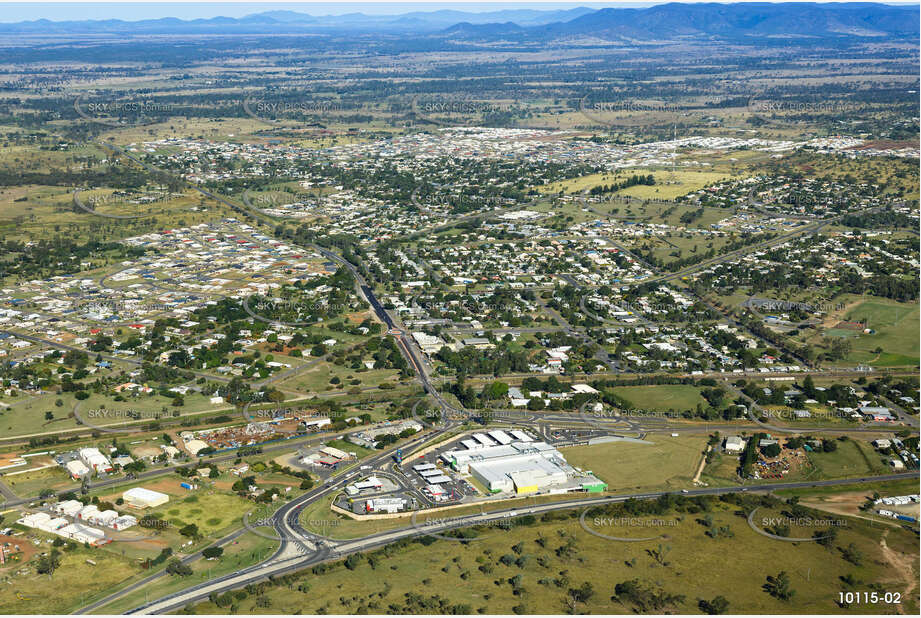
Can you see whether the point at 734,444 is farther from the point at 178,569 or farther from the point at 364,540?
the point at 178,569

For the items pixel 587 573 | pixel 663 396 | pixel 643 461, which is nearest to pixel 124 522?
pixel 587 573

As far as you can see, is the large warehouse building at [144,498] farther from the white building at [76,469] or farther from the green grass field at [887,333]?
the green grass field at [887,333]

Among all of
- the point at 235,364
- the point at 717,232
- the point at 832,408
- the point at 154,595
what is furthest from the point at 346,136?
the point at 154,595

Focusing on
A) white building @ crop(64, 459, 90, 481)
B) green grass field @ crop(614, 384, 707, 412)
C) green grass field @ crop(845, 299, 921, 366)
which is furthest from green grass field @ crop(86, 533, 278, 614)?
green grass field @ crop(845, 299, 921, 366)

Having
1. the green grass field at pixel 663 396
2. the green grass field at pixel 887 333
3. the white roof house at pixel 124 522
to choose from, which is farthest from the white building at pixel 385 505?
the green grass field at pixel 887 333

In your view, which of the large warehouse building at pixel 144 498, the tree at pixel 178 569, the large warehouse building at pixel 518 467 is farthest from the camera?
the large warehouse building at pixel 518 467

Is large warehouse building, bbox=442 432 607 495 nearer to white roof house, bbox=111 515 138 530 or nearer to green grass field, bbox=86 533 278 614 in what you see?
green grass field, bbox=86 533 278 614

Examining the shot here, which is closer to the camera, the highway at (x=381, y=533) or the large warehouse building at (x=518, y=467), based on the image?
the highway at (x=381, y=533)

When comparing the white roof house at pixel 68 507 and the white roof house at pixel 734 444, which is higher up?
the white roof house at pixel 68 507

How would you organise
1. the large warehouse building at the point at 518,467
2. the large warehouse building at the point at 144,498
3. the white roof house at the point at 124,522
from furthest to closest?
the large warehouse building at the point at 518,467
the large warehouse building at the point at 144,498
the white roof house at the point at 124,522
